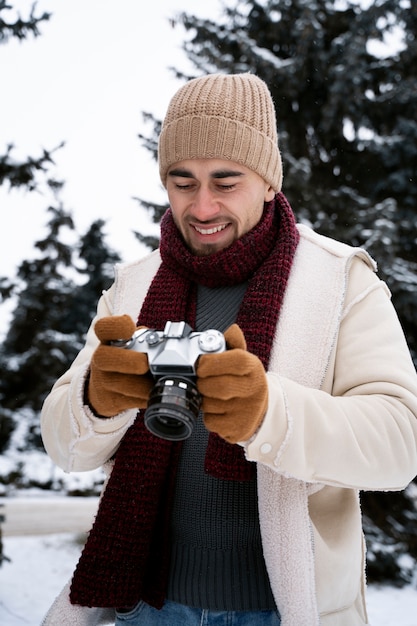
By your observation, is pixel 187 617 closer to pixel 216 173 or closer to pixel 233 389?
pixel 233 389

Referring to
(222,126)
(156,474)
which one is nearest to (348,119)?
(222,126)

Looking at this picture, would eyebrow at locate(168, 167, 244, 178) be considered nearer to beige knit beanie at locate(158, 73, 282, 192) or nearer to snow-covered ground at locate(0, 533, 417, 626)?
beige knit beanie at locate(158, 73, 282, 192)

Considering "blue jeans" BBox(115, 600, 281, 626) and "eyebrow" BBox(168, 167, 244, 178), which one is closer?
"blue jeans" BBox(115, 600, 281, 626)

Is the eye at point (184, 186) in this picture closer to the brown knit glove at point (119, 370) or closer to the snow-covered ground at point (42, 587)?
the brown knit glove at point (119, 370)

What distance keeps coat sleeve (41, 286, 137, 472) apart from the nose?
22.7 inches

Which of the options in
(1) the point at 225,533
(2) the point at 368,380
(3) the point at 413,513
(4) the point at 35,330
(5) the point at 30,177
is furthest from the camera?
(4) the point at 35,330

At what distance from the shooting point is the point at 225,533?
1.61 metres

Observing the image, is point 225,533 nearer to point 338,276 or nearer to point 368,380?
point 368,380

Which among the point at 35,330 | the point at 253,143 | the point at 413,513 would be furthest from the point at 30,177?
the point at 35,330

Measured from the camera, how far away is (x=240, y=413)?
47.8 inches

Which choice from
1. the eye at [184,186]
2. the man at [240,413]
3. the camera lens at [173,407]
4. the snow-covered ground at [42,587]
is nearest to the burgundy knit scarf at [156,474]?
the man at [240,413]

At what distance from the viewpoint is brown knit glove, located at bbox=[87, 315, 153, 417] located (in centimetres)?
124

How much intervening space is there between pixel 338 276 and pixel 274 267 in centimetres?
21

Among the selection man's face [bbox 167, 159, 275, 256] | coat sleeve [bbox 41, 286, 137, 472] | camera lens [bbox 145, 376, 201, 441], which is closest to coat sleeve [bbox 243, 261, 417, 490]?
camera lens [bbox 145, 376, 201, 441]
